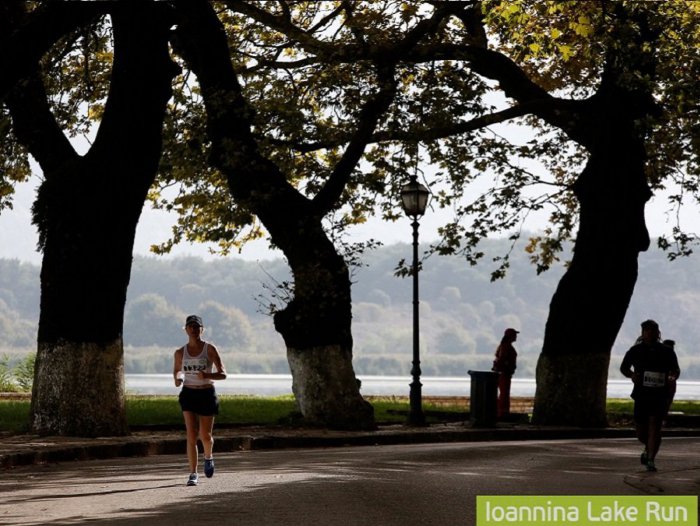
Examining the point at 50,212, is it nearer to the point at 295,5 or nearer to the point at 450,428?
the point at 450,428

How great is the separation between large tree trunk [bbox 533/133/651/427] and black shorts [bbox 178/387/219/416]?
46.3ft

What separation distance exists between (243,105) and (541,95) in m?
7.34

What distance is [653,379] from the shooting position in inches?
623

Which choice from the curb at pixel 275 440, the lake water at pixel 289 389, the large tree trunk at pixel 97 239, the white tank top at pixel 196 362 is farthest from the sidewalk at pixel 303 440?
the lake water at pixel 289 389

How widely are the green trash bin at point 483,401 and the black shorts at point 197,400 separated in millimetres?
12323

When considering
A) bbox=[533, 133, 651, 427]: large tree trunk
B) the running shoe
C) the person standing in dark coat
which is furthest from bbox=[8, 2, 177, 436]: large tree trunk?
bbox=[533, 133, 651, 427]: large tree trunk

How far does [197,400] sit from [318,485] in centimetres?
158

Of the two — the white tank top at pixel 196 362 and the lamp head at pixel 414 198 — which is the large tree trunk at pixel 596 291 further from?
the white tank top at pixel 196 362

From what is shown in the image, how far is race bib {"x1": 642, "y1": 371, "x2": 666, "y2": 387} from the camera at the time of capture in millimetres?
15797

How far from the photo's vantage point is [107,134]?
21.1m

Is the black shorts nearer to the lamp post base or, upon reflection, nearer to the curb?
the curb

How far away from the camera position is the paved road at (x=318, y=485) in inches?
431

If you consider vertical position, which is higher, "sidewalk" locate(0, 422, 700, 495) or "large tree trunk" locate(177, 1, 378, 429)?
"large tree trunk" locate(177, 1, 378, 429)

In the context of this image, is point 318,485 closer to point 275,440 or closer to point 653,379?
point 653,379
